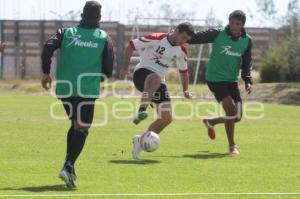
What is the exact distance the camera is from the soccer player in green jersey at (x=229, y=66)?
1326cm

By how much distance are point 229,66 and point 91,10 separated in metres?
4.47

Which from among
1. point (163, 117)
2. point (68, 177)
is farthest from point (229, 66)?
point (68, 177)

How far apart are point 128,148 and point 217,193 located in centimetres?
498

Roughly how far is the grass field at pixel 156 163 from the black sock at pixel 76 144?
33 centimetres

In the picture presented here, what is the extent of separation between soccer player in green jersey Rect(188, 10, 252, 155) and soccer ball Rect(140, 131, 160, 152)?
76.0 inches

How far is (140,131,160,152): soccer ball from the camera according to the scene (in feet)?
38.1

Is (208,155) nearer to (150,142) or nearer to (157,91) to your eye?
(157,91)

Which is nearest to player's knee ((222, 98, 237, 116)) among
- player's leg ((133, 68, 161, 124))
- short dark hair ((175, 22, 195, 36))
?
player's leg ((133, 68, 161, 124))

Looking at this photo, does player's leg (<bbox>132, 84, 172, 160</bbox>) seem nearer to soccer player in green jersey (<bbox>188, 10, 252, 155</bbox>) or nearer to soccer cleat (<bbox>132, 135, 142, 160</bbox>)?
soccer cleat (<bbox>132, 135, 142, 160</bbox>)

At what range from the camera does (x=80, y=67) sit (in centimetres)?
941

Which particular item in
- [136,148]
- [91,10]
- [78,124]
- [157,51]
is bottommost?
[136,148]

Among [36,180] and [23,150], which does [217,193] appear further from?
[23,150]

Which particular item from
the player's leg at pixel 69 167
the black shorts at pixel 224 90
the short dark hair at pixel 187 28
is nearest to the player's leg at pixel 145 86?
the short dark hair at pixel 187 28

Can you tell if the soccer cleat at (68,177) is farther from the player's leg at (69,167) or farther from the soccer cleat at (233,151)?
the soccer cleat at (233,151)
